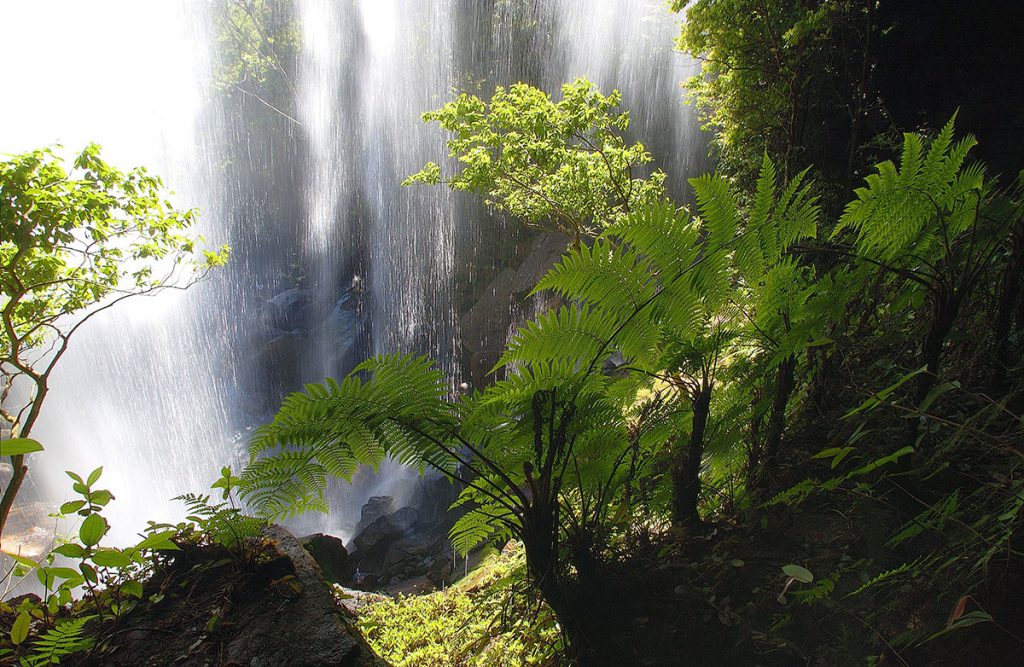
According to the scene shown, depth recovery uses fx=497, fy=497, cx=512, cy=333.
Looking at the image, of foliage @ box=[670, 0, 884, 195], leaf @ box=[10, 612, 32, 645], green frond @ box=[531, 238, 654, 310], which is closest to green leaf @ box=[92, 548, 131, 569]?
leaf @ box=[10, 612, 32, 645]

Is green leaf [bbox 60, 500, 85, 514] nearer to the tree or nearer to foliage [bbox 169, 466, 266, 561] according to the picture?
foliage [bbox 169, 466, 266, 561]

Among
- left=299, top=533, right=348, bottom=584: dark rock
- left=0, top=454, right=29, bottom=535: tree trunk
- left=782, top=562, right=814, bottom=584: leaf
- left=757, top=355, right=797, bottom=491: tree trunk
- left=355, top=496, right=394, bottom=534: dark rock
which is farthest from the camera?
left=355, top=496, right=394, bottom=534: dark rock

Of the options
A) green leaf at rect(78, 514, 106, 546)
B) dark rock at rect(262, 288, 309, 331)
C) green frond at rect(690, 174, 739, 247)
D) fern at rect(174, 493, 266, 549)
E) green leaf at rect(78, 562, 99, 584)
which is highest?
dark rock at rect(262, 288, 309, 331)

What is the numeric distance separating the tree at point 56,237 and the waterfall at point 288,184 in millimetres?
7519

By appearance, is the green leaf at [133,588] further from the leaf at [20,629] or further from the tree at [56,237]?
the tree at [56,237]

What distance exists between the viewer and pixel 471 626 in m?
2.29

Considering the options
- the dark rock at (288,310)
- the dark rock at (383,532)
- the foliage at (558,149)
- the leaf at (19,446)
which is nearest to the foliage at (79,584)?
the leaf at (19,446)

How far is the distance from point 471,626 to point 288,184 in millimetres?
17385

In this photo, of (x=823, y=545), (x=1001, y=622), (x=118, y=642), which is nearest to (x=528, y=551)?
(x=823, y=545)

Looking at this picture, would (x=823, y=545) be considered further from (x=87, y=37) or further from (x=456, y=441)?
(x=87, y=37)

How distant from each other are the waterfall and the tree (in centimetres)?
752

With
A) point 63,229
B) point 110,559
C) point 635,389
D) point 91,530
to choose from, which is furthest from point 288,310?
point 635,389

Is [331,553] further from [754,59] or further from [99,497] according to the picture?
[754,59]

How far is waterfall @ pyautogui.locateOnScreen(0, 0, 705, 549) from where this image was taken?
11211 mm
